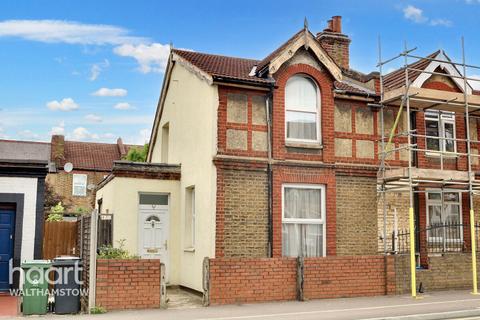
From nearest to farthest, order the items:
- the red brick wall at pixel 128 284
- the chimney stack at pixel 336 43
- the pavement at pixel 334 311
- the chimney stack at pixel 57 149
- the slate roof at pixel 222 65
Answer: the pavement at pixel 334 311 → the red brick wall at pixel 128 284 → the slate roof at pixel 222 65 → the chimney stack at pixel 336 43 → the chimney stack at pixel 57 149

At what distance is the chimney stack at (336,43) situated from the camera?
19766 mm

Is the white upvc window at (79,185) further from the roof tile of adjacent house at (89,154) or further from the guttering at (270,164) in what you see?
the guttering at (270,164)

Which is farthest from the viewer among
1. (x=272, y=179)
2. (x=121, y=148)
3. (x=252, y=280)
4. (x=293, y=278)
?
(x=121, y=148)

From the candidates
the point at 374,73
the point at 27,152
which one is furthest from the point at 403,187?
the point at 27,152

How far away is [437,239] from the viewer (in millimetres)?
17172

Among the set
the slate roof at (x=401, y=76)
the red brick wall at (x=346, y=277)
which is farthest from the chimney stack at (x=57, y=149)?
the red brick wall at (x=346, y=277)

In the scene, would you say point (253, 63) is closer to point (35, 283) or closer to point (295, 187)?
point (295, 187)

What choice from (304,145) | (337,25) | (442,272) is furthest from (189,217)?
(337,25)

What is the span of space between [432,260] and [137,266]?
28.4ft

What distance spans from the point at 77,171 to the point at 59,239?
1116 inches

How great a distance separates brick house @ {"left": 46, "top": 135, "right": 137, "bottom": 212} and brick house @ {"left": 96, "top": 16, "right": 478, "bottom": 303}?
2399 centimetres

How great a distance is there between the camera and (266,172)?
48.3 ft

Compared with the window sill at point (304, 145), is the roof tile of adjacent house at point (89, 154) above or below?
above

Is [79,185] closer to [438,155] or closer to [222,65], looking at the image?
[222,65]
